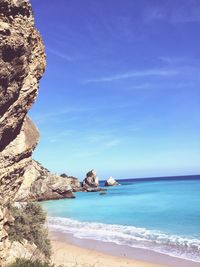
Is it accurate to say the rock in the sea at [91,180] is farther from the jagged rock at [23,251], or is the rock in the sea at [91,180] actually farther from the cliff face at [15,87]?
the cliff face at [15,87]

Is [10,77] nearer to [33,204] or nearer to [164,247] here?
[33,204]

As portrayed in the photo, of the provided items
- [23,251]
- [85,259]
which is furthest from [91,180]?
[23,251]

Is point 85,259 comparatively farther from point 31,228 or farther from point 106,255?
point 31,228

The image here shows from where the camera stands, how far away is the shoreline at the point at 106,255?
1902 cm

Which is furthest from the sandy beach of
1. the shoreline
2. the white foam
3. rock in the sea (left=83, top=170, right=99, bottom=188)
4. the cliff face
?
rock in the sea (left=83, top=170, right=99, bottom=188)

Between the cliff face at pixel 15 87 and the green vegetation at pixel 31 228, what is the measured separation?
242cm

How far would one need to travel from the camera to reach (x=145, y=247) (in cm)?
2277

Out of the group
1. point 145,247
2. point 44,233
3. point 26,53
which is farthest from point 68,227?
point 26,53

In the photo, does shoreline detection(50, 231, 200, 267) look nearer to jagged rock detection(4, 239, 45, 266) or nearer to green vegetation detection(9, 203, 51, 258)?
green vegetation detection(9, 203, 51, 258)

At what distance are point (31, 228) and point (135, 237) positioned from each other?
12.9m

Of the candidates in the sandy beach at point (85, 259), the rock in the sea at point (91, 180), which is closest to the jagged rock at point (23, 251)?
the sandy beach at point (85, 259)

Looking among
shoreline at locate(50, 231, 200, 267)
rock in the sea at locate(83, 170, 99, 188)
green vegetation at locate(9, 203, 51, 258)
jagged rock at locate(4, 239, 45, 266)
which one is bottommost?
shoreline at locate(50, 231, 200, 267)

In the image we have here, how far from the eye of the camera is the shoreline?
62.4 feet

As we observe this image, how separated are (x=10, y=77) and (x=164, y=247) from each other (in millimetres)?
16504
